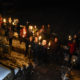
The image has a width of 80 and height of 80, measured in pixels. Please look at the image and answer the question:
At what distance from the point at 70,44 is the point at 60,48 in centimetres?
134

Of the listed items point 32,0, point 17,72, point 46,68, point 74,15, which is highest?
point 32,0

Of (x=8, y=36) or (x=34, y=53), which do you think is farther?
(x=8, y=36)

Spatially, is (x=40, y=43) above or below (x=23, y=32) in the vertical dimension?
below

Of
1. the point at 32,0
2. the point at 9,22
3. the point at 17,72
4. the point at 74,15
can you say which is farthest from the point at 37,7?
the point at 17,72

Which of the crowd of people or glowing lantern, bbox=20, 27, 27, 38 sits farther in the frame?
glowing lantern, bbox=20, 27, 27, 38

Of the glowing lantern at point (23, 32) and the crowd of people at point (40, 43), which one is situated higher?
the glowing lantern at point (23, 32)

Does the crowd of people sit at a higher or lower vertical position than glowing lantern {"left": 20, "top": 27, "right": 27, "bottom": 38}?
lower

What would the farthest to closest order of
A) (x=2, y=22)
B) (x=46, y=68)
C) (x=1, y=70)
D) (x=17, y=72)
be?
(x=2, y=22)
(x=46, y=68)
(x=17, y=72)
(x=1, y=70)

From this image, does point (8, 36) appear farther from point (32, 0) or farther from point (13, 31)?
point (32, 0)

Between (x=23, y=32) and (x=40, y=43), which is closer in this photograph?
(x=40, y=43)

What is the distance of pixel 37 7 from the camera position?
2072 cm

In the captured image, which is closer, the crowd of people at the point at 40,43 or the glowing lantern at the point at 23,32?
the crowd of people at the point at 40,43

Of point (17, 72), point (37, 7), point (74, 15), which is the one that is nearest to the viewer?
point (17, 72)

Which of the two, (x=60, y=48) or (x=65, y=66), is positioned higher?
(x=60, y=48)
